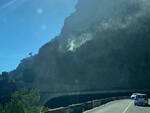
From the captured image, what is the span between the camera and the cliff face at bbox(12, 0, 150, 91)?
254 ft

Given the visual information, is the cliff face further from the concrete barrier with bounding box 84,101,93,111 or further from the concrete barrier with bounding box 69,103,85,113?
the concrete barrier with bounding box 69,103,85,113

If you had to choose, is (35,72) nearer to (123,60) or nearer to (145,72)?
(123,60)

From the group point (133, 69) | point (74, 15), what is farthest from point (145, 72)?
point (74, 15)

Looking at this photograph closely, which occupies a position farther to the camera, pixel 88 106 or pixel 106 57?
pixel 106 57

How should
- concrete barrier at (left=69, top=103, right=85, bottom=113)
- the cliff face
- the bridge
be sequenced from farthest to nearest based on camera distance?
the cliff face < the bridge < concrete barrier at (left=69, top=103, right=85, bottom=113)

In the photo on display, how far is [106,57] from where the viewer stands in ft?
279

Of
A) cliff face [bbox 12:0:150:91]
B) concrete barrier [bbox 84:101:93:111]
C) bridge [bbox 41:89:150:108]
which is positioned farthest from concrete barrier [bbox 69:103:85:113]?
cliff face [bbox 12:0:150:91]

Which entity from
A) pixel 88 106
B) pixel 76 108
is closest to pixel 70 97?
pixel 88 106

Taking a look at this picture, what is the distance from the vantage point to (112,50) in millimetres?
87500

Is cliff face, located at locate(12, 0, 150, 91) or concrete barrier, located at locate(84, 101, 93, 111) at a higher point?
cliff face, located at locate(12, 0, 150, 91)

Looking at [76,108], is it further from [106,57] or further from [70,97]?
[106,57]

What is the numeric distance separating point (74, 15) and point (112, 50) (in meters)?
51.9

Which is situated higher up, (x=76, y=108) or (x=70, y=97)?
(x=76, y=108)

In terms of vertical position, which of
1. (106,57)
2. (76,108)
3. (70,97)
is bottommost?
(70,97)
